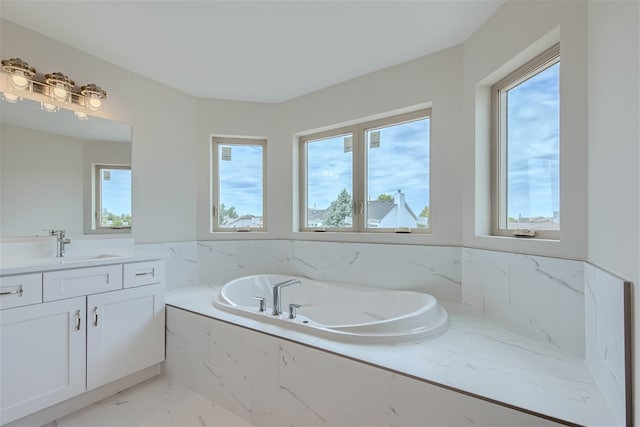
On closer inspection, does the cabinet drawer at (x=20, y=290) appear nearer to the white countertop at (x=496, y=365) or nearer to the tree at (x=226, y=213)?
the white countertop at (x=496, y=365)

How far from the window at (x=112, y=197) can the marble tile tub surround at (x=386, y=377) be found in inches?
41.4

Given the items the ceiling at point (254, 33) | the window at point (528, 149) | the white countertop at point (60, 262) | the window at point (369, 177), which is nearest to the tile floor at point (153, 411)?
the white countertop at point (60, 262)

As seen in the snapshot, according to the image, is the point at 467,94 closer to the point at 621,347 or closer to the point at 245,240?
the point at 621,347

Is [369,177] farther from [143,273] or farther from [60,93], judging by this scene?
[60,93]

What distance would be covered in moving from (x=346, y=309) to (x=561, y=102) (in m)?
1.91

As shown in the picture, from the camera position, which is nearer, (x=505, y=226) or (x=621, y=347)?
(x=621, y=347)

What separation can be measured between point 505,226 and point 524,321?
61 centimetres

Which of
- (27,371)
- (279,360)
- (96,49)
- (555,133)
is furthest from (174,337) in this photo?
(555,133)

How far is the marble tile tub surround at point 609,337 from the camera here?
90 cm

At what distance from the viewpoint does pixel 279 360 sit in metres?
1.51

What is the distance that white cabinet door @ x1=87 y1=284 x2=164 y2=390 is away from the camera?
5.72 ft

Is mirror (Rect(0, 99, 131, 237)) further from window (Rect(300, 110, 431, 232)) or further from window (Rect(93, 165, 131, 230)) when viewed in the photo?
window (Rect(300, 110, 431, 232))

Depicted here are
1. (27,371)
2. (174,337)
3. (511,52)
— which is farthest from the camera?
(174,337)

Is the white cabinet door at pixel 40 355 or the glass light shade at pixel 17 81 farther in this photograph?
the glass light shade at pixel 17 81
